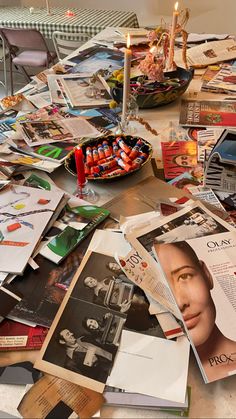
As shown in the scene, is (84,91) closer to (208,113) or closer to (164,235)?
(208,113)

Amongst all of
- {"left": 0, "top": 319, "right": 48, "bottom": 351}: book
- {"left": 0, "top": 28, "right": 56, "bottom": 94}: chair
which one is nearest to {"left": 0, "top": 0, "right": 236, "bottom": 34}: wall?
{"left": 0, "top": 28, "right": 56, "bottom": 94}: chair

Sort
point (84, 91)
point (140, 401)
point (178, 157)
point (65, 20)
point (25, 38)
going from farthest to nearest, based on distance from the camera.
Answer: point (65, 20)
point (25, 38)
point (84, 91)
point (178, 157)
point (140, 401)

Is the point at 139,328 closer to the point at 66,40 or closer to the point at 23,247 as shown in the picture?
the point at 23,247

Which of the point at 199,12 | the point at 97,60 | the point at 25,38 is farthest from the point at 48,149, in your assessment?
the point at 199,12

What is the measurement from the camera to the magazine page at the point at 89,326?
2.00 ft

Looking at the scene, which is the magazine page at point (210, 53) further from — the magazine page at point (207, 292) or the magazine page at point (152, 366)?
the magazine page at point (152, 366)

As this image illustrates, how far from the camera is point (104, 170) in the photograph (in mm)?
1048

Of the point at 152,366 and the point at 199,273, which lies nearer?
the point at 152,366

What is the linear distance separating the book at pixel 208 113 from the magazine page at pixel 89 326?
72 centimetres

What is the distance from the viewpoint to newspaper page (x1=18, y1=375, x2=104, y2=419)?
0.57m

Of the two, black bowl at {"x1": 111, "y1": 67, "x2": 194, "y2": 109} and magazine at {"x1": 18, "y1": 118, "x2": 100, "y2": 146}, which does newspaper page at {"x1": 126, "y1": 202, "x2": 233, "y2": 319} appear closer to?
magazine at {"x1": 18, "y1": 118, "x2": 100, "y2": 146}

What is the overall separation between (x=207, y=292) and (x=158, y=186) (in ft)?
1.20

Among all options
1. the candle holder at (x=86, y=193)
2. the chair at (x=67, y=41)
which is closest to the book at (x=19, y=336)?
the candle holder at (x=86, y=193)

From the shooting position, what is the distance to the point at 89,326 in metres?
0.67
